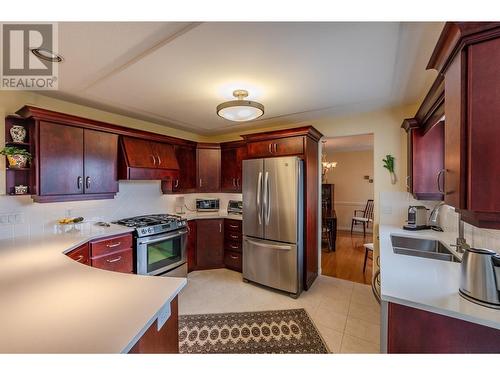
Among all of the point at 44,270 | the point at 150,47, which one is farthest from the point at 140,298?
the point at 150,47

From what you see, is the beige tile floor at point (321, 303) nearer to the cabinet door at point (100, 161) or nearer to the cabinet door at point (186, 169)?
the cabinet door at point (186, 169)

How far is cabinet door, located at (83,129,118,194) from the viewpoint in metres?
2.56

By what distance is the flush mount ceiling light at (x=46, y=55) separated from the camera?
5.24 ft

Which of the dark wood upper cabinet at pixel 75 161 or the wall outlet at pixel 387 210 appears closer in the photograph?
the dark wood upper cabinet at pixel 75 161

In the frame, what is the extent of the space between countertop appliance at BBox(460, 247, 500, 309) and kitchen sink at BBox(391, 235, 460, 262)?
0.82 meters

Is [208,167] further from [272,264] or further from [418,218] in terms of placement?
[418,218]

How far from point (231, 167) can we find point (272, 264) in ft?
5.93

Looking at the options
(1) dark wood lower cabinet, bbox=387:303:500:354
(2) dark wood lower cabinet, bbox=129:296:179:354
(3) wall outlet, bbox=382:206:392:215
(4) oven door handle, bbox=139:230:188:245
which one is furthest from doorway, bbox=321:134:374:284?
(2) dark wood lower cabinet, bbox=129:296:179:354

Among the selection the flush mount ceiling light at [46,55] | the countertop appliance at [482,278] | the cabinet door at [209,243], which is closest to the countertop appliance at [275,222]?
the cabinet door at [209,243]

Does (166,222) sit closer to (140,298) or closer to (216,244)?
(216,244)

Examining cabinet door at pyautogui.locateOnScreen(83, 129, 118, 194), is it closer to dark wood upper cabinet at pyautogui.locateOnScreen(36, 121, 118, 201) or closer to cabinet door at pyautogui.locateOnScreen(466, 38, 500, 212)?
dark wood upper cabinet at pyautogui.locateOnScreen(36, 121, 118, 201)

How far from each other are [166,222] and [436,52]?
9.94ft

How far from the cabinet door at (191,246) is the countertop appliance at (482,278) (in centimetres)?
314
